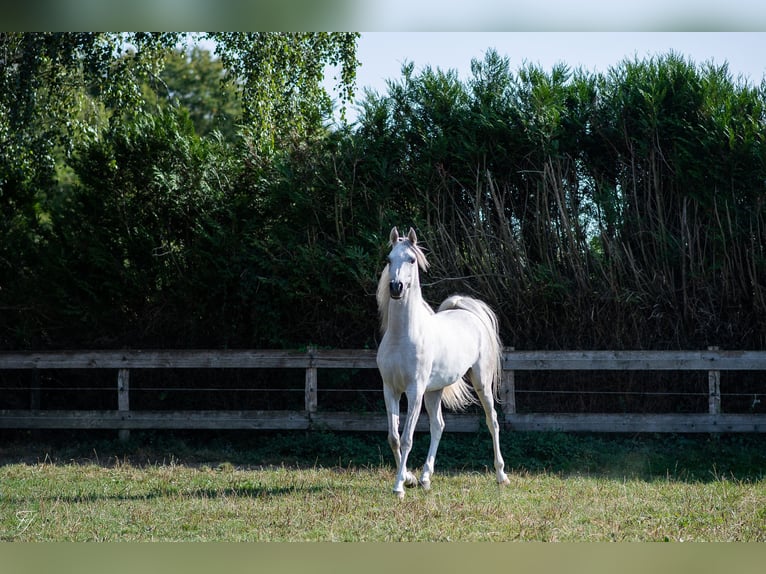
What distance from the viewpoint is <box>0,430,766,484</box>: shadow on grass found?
26.6ft

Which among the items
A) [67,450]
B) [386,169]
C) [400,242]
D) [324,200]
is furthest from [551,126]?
[67,450]

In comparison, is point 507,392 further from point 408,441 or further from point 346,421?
point 408,441

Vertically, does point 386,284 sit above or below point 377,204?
below

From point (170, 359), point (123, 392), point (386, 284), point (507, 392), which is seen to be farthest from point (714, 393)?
point (123, 392)

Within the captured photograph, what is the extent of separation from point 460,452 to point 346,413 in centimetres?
146

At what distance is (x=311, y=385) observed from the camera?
30.9 ft

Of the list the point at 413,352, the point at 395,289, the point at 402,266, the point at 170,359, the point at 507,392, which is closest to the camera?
the point at 395,289

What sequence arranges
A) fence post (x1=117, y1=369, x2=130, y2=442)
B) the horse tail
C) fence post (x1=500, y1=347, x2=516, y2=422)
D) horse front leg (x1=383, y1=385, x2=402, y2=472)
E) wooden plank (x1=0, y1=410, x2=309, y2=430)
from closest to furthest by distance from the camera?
horse front leg (x1=383, y1=385, x2=402, y2=472) → the horse tail → fence post (x1=500, y1=347, x2=516, y2=422) → wooden plank (x1=0, y1=410, x2=309, y2=430) → fence post (x1=117, y1=369, x2=130, y2=442)

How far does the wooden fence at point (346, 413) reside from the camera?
8961mm

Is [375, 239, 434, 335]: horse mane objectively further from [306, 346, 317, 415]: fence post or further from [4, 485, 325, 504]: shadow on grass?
[306, 346, 317, 415]: fence post

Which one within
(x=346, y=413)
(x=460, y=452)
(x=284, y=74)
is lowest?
(x=460, y=452)

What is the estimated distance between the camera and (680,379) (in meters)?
9.73

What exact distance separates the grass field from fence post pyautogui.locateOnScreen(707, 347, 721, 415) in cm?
34

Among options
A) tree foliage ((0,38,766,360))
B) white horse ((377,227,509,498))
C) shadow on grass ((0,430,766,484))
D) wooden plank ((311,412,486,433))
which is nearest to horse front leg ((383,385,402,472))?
white horse ((377,227,509,498))
